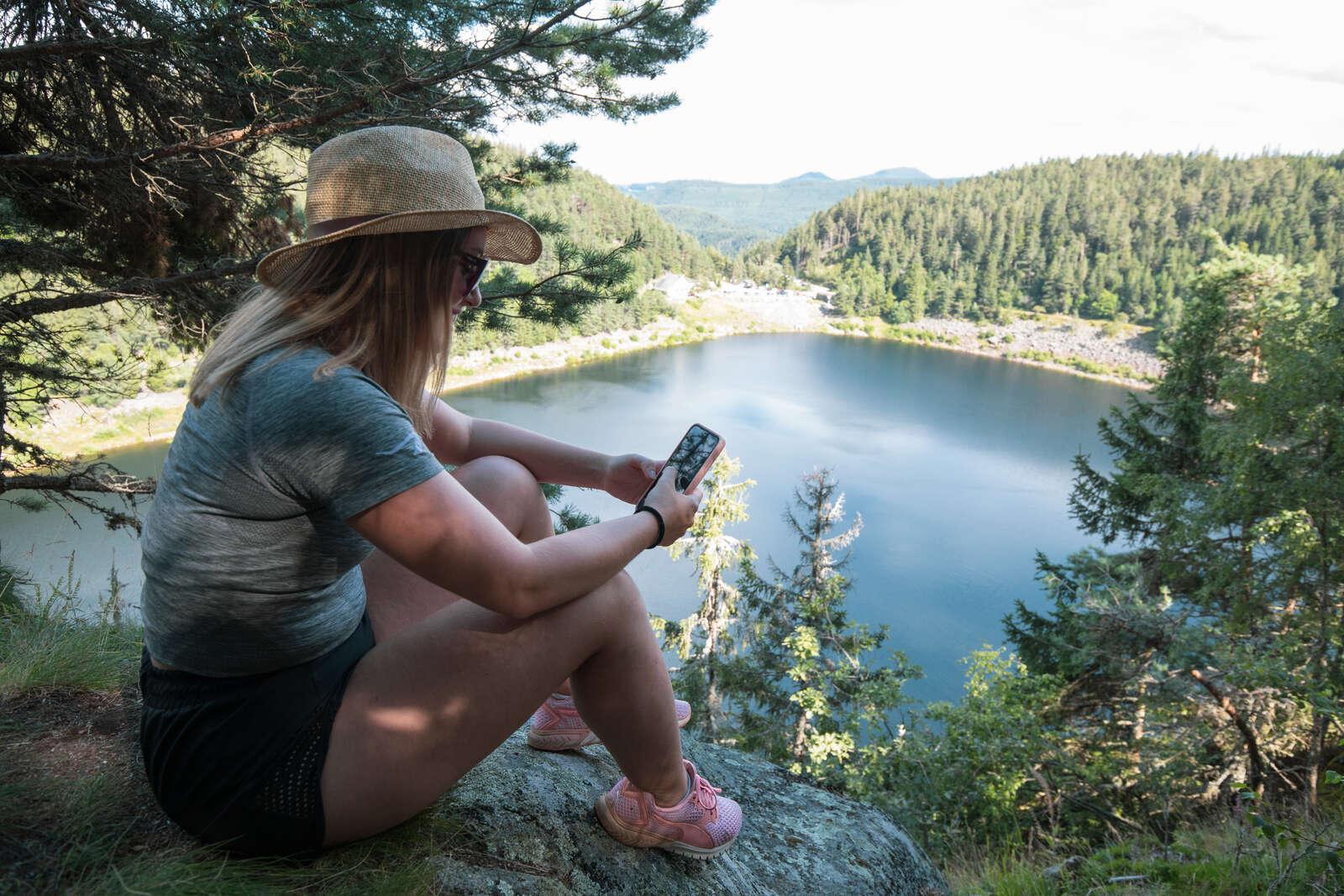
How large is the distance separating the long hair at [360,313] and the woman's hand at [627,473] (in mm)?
576

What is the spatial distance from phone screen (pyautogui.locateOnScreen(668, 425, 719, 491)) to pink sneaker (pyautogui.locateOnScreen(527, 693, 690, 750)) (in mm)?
627

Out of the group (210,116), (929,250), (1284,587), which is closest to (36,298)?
(210,116)

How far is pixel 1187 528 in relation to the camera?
9.22m

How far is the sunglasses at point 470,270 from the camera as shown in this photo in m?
1.12

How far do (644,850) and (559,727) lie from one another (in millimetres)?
344

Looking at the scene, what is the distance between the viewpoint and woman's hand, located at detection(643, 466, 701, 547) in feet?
3.87

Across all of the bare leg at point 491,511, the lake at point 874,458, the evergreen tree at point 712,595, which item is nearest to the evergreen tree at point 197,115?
the bare leg at point 491,511

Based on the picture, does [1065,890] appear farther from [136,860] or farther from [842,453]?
[842,453]

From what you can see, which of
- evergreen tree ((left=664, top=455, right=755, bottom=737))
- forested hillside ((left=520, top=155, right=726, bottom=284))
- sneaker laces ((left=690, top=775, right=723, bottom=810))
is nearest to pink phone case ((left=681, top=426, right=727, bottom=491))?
sneaker laces ((left=690, top=775, right=723, bottom=810))

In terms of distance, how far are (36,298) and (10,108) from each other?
0.74 meters

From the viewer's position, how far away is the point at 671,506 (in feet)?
3.91

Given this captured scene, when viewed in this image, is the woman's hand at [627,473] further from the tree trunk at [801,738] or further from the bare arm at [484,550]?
the tree trunk at [801,738]

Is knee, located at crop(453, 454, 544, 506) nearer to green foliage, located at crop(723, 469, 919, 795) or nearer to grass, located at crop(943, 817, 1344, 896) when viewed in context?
grass, located at crop(943, 817, 1344, 896)

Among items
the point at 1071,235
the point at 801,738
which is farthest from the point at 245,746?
the point at 1071,235
